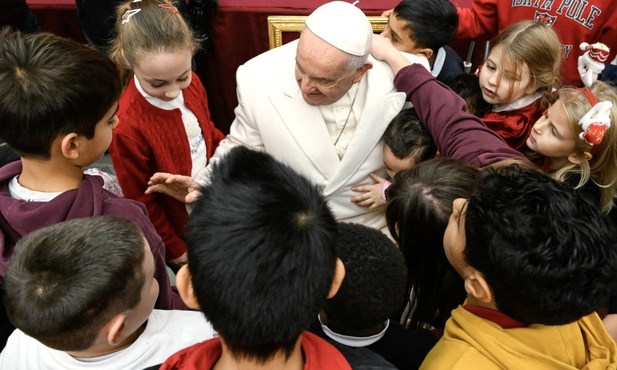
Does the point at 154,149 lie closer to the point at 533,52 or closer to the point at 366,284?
the point at 366,284

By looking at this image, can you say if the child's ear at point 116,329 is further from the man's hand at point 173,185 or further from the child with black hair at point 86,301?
the man's hand at point 173,185

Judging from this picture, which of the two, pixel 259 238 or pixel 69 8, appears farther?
pixel 69 8

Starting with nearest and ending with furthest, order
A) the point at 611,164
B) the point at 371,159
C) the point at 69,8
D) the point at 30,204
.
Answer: the point at 30,204 < the point at 611,164 < the point at 371,159 < the point at 69,8

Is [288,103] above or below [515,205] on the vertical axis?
below

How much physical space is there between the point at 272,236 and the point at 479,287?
1.88 feet

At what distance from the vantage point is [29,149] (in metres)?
1.30

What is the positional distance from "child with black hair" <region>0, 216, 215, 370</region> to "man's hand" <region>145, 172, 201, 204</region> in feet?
1.75

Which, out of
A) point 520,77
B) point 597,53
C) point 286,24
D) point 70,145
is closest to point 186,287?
point 70,145

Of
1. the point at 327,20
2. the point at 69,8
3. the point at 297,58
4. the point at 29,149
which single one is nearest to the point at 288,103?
the point at 297,58

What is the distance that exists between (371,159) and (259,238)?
1.18m

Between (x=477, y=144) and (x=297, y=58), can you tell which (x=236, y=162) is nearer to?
(x=297, y=58)

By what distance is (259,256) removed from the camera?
0.81 m

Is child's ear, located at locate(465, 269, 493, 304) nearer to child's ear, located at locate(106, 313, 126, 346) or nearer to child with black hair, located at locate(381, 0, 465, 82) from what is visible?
child's ear, located at locate(106, 313, 126, 346)

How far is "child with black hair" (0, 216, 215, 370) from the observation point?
3.24ft
